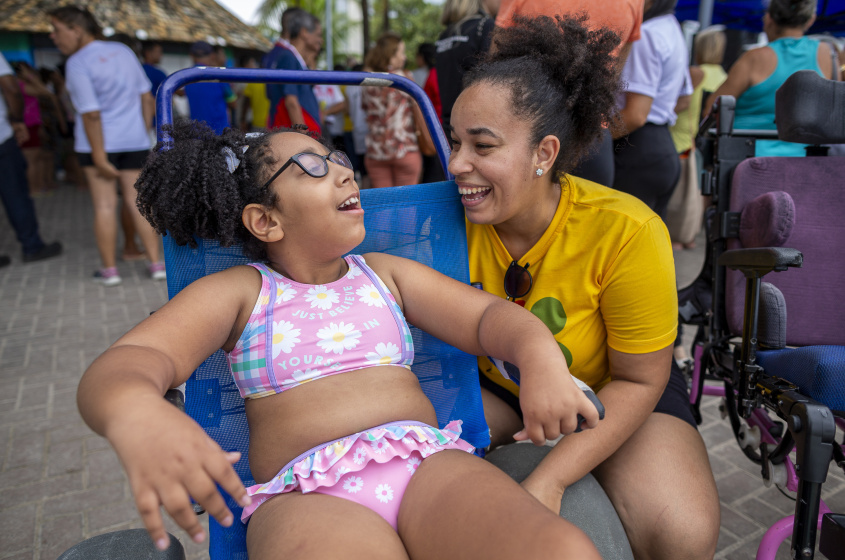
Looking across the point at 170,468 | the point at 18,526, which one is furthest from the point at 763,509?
the point at 18,526

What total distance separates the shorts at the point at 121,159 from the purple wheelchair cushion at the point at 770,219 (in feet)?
15.3

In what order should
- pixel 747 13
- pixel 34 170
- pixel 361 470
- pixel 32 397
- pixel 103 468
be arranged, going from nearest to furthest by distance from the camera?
1. pixel 361 470
2. pixel 103 468
3. pixel 32 397
4. pixel 747 13
5. pixel 34 170

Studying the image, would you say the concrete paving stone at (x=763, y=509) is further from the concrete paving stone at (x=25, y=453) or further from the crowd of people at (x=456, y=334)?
the concrete paving stone at (x=25, y=453)

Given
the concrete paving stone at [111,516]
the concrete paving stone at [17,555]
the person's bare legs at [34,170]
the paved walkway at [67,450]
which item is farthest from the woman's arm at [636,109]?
the person's bare legs at [34,170]

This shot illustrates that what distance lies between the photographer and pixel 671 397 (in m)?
1.84

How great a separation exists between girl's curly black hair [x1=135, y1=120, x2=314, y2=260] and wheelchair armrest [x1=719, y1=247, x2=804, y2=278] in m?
1.47

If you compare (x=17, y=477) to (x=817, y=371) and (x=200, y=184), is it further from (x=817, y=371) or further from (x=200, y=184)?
(x=817, y=371)

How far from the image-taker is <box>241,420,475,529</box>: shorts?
4.34 feet

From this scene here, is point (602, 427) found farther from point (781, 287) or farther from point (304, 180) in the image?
point (781, 287)

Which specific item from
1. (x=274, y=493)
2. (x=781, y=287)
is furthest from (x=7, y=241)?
(x=781, y=287)

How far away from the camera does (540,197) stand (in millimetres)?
1728

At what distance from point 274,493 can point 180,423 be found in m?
0.45

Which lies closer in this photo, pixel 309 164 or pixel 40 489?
pixel 309 164

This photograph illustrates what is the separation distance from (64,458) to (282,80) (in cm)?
219
